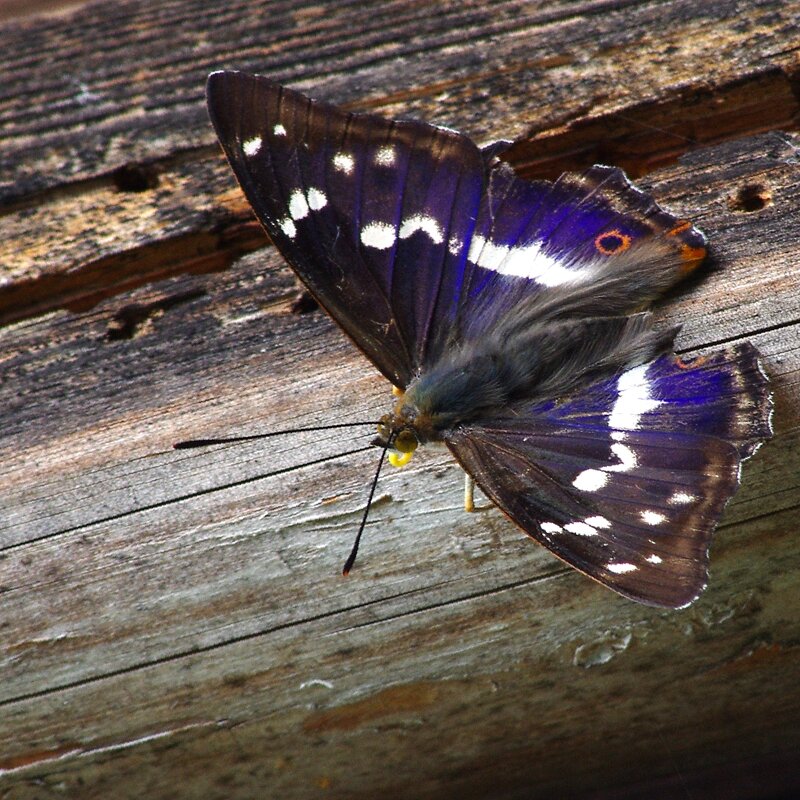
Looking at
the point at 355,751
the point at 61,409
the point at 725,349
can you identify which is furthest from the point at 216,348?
the point at 725,349

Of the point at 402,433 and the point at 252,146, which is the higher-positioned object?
the point at 252,146

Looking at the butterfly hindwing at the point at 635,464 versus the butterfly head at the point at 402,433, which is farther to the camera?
the butterfly head at the point at 402,433

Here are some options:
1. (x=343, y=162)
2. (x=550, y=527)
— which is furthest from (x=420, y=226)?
(x=550, y=527)

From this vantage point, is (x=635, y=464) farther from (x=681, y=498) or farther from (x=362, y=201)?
(x=362, y=201)

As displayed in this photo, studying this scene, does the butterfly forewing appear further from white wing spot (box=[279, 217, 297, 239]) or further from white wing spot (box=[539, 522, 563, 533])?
white wing spot (box=[539, 522, 563, 533])

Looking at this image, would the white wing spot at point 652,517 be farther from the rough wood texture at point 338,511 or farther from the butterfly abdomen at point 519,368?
the butterfly abdomen at point 519,368

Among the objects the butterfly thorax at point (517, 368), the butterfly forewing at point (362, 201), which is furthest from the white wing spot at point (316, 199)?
the butterfly thorax at point (517, 368)
